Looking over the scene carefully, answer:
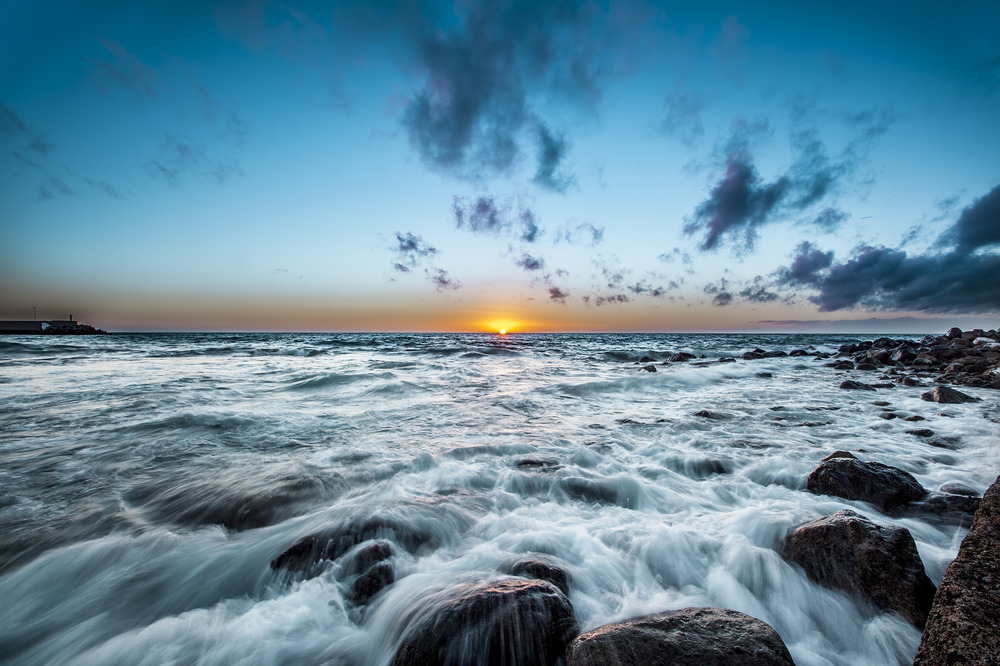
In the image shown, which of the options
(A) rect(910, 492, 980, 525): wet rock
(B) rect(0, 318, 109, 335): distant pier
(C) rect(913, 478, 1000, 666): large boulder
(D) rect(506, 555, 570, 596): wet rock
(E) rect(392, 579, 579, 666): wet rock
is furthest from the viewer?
(B) rect(0, 318, 109, 335): distant pier

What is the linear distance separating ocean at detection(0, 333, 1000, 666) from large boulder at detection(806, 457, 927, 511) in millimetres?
139

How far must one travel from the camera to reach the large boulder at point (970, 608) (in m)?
1.36

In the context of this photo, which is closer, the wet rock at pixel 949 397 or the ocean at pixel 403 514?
the ocean at pixel 403 514

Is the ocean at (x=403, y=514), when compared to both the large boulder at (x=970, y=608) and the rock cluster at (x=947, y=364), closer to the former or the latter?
the large boulder at (x=970, y=608)

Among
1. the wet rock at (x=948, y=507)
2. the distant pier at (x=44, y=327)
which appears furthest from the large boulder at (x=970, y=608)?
the distant pier at (x=44, y=327)

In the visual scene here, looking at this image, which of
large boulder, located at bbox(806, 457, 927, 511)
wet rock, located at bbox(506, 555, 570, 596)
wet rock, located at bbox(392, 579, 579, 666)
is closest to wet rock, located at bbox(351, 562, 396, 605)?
wet rock, located at bbox(392, 579, 579, 666)

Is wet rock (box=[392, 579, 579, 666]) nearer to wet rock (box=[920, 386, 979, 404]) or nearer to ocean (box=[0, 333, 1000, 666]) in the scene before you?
ocean (box=[0, 333, 1000, 666])

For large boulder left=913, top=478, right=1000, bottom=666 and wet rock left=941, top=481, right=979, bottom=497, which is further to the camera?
wet rock left=941, top=481, right=979, bottom=497

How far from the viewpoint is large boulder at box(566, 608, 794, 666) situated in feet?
5.24

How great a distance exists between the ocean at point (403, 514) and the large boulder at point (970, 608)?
2.20ft

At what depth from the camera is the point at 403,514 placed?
11.3ft

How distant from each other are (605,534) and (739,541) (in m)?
0.97

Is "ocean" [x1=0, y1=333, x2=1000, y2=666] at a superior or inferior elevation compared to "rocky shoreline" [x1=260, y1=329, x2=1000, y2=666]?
inferior

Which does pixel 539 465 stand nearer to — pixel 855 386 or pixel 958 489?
pixel 958 489
